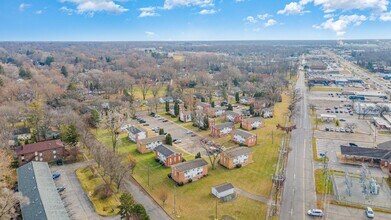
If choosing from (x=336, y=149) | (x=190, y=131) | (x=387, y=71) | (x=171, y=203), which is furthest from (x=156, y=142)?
(x=387, y=71)

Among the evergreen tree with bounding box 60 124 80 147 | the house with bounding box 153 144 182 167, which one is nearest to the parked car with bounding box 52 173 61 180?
the evergreen tree with bounding box 60 124 80 147

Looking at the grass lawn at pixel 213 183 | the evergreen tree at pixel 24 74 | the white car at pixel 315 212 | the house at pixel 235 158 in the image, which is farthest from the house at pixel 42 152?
the evergreen tree at pixel 24 74

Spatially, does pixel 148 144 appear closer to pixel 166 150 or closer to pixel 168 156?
pixel 166 150

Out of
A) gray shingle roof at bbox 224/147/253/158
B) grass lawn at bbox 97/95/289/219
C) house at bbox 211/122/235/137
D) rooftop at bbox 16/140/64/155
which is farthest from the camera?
house at bbox 211/122/235/137

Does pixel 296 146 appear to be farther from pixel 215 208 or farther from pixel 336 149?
pixel 215 208

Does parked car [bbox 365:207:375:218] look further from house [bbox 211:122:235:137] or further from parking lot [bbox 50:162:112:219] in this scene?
house [bbox 211:122:235:137]

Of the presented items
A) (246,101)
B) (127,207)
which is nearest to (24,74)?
(246,101)
